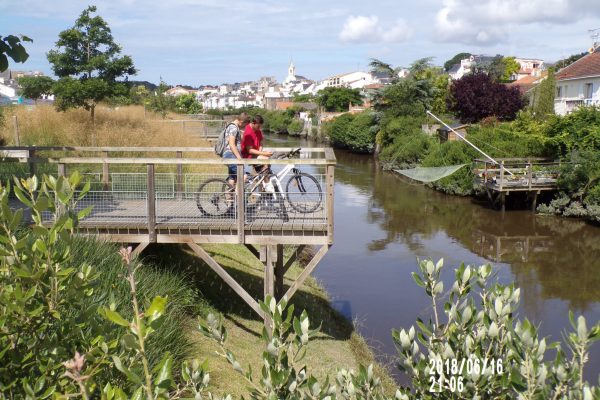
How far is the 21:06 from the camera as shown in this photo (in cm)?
251

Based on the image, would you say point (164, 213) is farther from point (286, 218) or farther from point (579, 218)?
point (579, 218)

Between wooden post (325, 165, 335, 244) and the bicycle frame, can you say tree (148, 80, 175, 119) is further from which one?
wooden post (325, 165, 335, 244)

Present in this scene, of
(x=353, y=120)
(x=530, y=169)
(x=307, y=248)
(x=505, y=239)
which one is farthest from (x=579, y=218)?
(x=353, y=120)

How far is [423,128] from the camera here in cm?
3984

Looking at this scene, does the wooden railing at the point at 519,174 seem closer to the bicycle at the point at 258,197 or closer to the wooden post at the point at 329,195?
the bicycle at the point at 258,197

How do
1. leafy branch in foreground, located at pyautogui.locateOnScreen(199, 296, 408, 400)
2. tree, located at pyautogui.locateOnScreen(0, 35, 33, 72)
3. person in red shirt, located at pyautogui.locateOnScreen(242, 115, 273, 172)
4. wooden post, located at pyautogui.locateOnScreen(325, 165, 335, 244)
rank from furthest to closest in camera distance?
person in red shirt, located at pyautogui.locateOnScreen(242, 115, 273, 172) < wooden post, located at pyautogui.locateOnScreen(325, 165, 335, 244) < tree, located at pyautogui.locateOnScreen(0, 35, 33, 72) < leafy branch in foreground, located at pyautogui.locateOnScreen(199, 296, 408, 400)

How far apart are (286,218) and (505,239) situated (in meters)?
13.3

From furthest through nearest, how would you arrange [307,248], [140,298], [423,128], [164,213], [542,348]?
[423,128], [307,248], [164,213], [140,298], [542,348]

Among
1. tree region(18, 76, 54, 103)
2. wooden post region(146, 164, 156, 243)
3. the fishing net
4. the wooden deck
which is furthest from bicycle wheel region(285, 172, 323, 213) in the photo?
the fishing net

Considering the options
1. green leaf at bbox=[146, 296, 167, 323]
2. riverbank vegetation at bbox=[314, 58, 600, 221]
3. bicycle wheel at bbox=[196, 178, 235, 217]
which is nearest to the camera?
green leaf at bbox=[146, 296, 167, 323]

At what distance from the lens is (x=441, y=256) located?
1761 cm

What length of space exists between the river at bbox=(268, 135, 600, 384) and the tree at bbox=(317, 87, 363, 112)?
160 feet

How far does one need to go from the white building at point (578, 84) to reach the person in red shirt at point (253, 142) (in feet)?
97.3

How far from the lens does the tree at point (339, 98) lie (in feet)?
252
